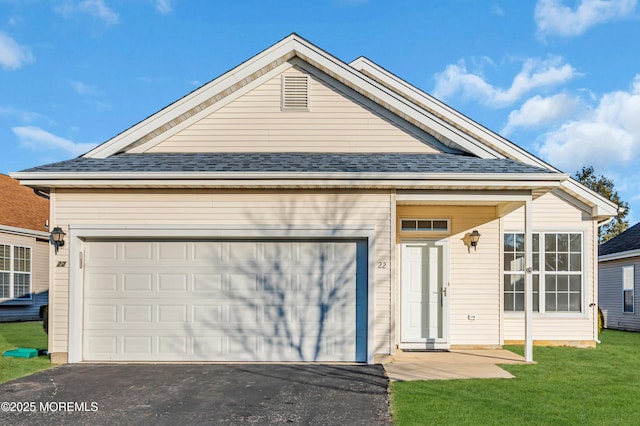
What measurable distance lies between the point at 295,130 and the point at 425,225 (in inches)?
133

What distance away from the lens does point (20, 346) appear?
10578 millimetres

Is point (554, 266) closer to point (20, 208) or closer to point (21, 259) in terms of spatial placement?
point (21, 259)

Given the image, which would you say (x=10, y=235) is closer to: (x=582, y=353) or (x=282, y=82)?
(x=282, y=82)

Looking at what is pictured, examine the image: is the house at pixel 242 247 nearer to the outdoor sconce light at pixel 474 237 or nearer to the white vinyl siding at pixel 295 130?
the white vinyl siding at pixel 295 130

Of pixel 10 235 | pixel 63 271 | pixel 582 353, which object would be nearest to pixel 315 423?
pixel 63 271

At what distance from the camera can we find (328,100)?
395 inches

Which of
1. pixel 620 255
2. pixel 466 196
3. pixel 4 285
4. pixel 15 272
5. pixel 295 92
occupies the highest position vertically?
pixel 295 92

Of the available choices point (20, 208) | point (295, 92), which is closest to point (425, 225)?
point (295, 92)

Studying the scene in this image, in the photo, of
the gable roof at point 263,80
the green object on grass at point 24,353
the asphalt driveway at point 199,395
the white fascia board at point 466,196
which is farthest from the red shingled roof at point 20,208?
the white fascia board at point 466,196

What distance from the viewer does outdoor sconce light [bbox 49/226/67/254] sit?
28.0ft

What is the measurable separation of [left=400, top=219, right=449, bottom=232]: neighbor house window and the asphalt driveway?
3.26 meters

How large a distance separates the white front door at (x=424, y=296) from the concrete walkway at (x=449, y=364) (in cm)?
48

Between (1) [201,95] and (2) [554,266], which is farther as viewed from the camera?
(2) [554,266]

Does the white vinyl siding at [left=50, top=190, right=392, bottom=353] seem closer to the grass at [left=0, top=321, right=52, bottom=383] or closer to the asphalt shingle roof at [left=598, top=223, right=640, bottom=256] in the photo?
the grass at [left=0, top=321, right=52, bottom=383]
